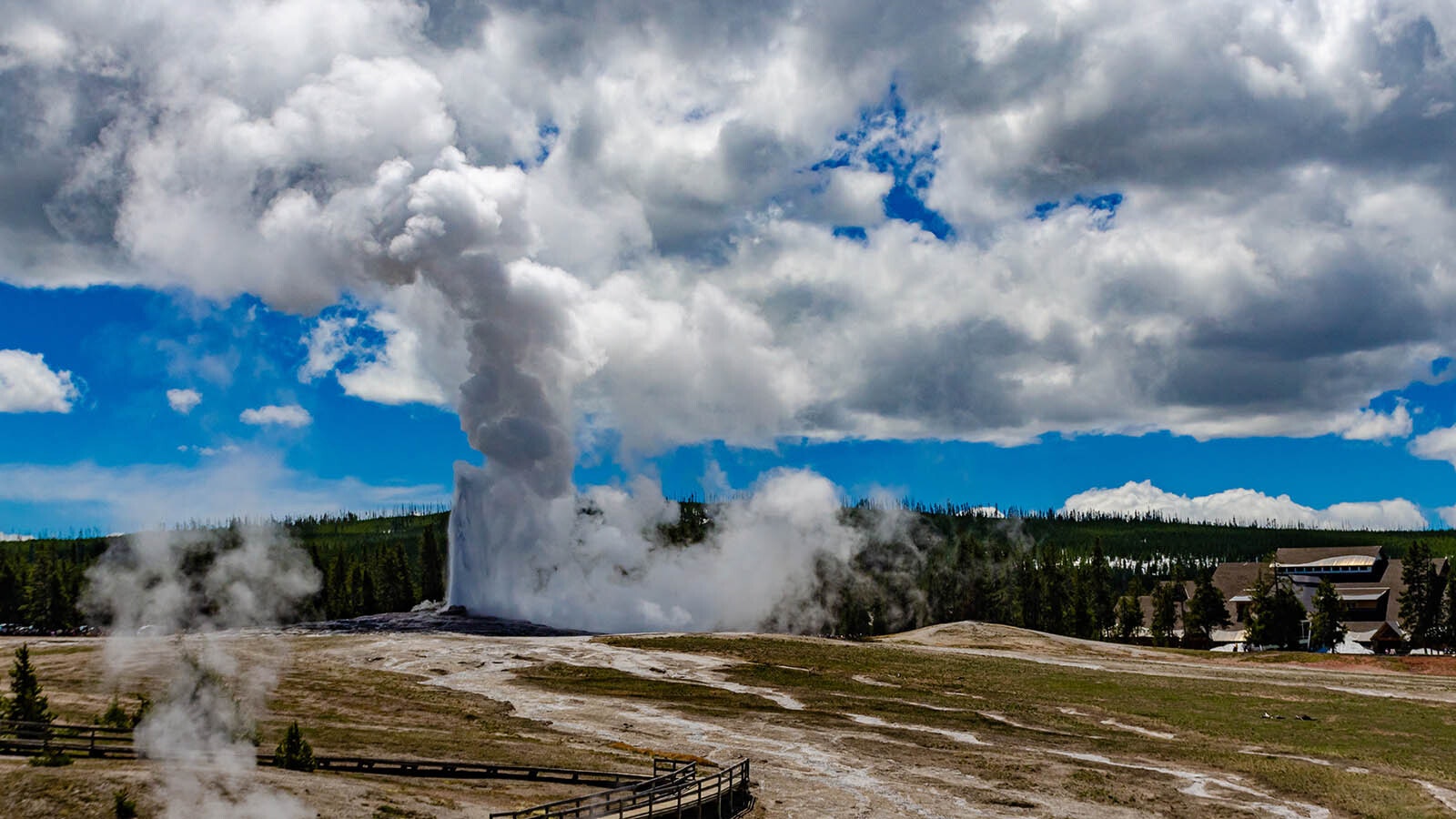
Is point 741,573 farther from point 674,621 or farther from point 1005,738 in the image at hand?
point 1005,738

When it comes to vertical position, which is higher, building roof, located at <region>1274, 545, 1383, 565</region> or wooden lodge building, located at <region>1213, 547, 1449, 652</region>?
building roof, located at <region>1274, 545, 1383, 565</region>

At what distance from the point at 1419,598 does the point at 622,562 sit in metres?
101

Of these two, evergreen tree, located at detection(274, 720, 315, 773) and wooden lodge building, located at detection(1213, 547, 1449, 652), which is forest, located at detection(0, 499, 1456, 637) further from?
evergreen tree, located at detection(274, 720, 315, 773)

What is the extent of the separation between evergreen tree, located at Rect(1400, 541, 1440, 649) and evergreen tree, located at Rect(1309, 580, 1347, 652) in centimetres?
720

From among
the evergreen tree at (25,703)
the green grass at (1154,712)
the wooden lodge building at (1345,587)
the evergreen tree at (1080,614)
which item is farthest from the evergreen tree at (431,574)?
the evergreen tree at (25,703)

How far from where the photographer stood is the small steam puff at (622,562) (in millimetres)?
136250

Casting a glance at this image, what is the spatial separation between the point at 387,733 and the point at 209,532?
44.1 ft

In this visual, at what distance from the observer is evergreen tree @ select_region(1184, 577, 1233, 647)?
13375cm

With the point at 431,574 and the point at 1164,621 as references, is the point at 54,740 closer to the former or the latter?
the point at 1164,621

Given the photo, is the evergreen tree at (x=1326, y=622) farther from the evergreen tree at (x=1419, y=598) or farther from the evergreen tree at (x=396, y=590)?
the evergreen tree at (x=396, y=590)

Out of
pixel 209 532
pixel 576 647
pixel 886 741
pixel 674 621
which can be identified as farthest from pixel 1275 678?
pixel 209 532

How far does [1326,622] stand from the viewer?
395 feet

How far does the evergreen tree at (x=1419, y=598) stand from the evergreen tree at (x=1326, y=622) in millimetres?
7205

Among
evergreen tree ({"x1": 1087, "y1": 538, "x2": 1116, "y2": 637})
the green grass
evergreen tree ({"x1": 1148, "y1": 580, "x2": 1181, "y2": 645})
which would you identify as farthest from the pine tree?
the green grass
